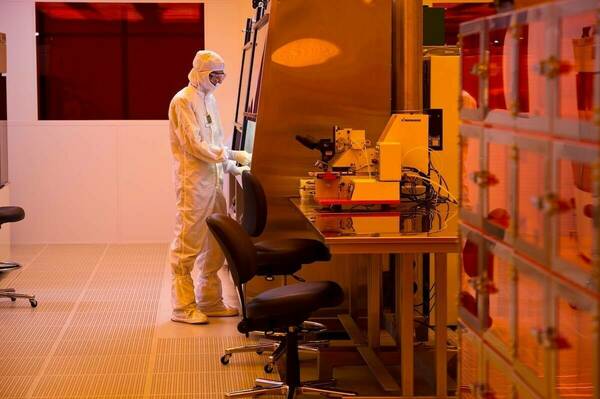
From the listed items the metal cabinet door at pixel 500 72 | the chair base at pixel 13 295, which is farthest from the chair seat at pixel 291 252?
the metal cabinet door at pixel 500 72

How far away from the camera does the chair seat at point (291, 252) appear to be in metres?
5.00

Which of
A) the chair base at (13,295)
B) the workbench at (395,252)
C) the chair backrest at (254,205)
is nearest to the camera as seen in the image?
the workbench at (395,252)

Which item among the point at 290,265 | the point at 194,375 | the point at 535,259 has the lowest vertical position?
the point at 194,375

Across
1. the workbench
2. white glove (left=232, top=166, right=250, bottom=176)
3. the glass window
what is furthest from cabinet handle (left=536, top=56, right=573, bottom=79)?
the glass window

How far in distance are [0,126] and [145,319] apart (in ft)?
10.1

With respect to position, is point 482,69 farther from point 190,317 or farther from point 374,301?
point 190,317

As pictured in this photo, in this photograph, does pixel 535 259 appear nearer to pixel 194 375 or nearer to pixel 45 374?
pixel 194 375

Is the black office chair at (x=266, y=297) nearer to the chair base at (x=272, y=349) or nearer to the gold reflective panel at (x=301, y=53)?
the chair base at (x=272, y=349)

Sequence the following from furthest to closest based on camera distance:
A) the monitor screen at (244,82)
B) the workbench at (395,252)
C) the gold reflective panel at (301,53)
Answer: the monitor screen at (244,82) → the gold reflective panel at (301,53) → the workbench at (395,252)

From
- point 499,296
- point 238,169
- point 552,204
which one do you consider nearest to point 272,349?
point 238,169

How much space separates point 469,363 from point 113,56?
A: 276 inches

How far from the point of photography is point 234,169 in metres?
6.14

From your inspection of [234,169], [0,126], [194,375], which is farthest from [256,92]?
[0,126]

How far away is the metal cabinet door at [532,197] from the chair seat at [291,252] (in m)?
2.76
